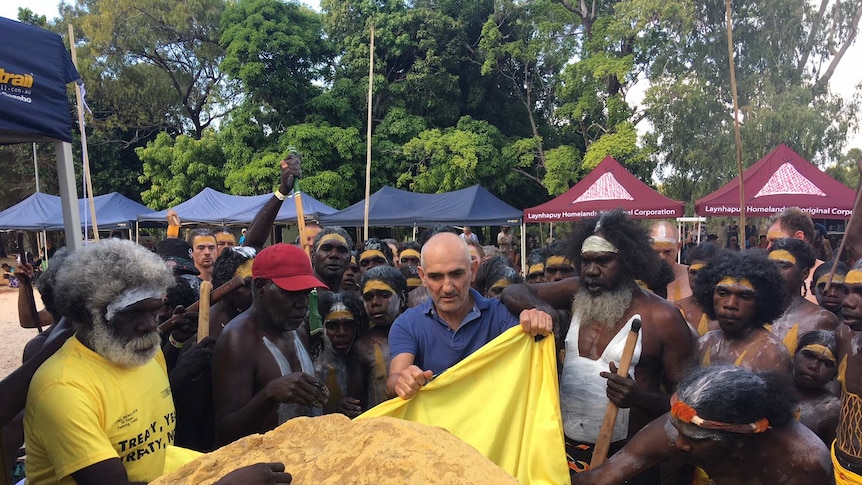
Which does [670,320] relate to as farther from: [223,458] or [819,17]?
[819,17]

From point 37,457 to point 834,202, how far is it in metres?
12.8

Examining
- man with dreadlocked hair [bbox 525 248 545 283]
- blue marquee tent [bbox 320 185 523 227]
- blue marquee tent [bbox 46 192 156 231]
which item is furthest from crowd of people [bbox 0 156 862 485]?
blue marquee tent [bbox 46 192 156 231]

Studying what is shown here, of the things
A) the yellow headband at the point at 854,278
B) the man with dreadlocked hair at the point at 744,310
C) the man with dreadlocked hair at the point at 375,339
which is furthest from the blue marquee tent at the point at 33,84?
the yellow headband at the point at 854,278

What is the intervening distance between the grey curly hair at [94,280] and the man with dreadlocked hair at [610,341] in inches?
79.8

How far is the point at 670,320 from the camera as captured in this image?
3.23 metres

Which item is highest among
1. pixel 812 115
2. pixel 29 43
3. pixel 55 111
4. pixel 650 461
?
pixel 812 115

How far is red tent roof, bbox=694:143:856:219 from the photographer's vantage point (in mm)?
11062

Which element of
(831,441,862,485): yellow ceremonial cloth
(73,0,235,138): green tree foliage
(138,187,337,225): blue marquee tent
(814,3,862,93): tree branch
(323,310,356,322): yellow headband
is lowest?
(831,441,862,485): yellow ceremonial cloth

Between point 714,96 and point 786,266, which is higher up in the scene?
point 714,96

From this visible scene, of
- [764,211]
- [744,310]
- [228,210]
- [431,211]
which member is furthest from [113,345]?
[228,210]

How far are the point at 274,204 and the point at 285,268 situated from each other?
2.22 meters

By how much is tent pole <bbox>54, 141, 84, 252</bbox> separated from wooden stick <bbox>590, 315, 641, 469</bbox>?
3.25 meters

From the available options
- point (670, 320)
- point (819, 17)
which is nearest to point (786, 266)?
point (670, 320)

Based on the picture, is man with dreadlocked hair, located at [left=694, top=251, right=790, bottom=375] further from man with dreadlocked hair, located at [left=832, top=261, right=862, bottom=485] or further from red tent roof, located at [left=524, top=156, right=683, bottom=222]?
red tent roof, located at [left=524, top=156, right=683, bottom=222]
